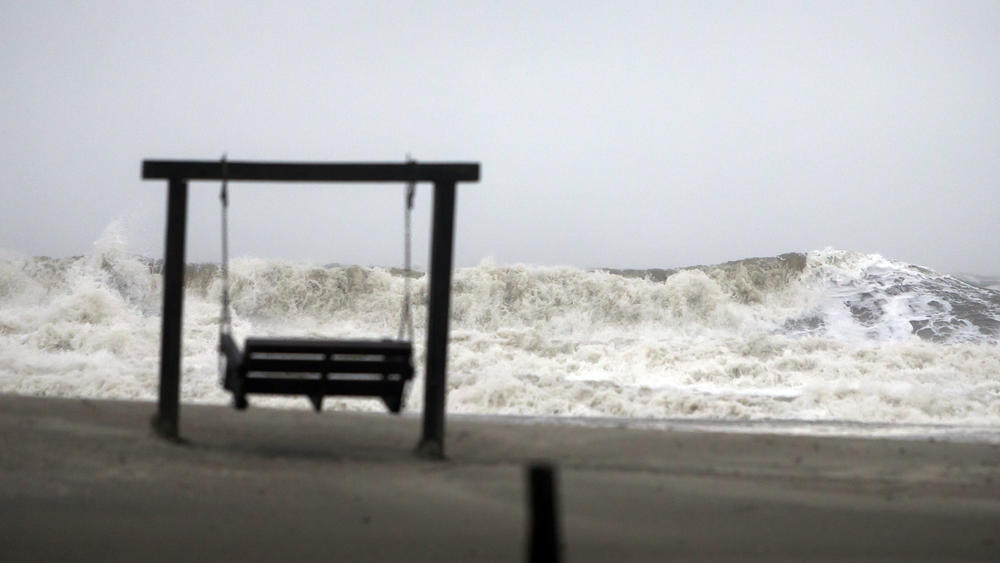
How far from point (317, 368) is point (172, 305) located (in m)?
1.20

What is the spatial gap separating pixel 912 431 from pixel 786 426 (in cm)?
132

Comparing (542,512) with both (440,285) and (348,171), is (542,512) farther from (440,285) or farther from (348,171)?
(348,171)

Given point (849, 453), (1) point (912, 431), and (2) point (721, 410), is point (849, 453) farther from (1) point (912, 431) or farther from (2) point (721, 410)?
(2) point (721, 410)

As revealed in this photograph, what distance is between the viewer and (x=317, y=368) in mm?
7164

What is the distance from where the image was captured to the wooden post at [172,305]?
24.9 ft

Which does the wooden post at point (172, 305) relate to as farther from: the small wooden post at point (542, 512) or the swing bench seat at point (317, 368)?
the small wooden post at point (542, 512)

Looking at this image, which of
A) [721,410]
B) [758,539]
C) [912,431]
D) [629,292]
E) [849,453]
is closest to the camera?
[758,539]

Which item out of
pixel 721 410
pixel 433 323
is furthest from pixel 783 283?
pixel 433 323

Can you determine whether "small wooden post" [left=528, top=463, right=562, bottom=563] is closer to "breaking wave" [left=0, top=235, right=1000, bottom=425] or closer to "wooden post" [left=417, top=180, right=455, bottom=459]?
"wooden post" [left=417, top=180, right=455, bottom=459]

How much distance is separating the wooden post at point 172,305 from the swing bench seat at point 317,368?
0.61 metres

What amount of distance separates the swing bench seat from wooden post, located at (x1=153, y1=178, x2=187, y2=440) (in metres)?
0.61

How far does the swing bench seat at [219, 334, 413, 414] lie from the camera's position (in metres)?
7.10

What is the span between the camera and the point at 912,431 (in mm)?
12258

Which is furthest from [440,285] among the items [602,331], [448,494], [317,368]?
[602,331]
